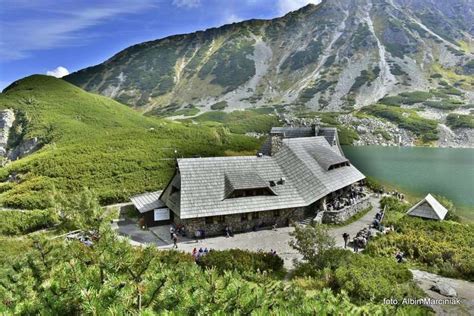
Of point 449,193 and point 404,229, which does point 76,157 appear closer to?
point 404,229

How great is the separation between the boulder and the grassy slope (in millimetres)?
33635

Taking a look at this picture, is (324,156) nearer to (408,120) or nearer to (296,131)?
(296,131)

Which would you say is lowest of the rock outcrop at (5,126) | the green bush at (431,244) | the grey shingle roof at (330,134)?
the green bush at (431,244)

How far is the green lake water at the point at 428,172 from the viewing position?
170 ft

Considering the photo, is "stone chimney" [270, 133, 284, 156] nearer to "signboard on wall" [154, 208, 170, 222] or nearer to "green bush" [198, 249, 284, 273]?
"signboard on wall" [154, 208, 170, 222]

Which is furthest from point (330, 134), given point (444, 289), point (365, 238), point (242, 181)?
point (444, 289)

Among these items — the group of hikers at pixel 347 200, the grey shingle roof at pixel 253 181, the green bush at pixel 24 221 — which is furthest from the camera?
the group of hikers at pixel 347 200

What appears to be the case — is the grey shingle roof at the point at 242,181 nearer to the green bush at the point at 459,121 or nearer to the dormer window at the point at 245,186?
the dormer window at the point at 245,186

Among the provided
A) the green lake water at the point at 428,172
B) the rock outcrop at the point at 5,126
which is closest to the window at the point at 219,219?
the green lake water at the point at 428,172

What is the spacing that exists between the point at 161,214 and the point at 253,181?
907cm

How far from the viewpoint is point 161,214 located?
108 ft

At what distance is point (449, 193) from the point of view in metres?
51.7

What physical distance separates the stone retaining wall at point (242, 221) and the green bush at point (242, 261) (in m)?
6.70

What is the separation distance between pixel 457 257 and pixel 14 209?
41.7m
